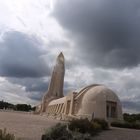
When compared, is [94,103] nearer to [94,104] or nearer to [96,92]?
[94,104]

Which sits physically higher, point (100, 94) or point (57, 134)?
point (100, 94)

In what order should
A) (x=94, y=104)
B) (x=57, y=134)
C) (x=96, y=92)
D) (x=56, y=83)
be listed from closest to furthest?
(x=57, y=134) → (x=94, y=104) → (x=96, y=92) → (x=56, y=83)

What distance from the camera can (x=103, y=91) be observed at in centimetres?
3750

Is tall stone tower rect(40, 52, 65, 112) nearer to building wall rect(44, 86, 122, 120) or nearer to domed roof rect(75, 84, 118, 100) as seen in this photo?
building wall rect(44, 86, 122, 120)

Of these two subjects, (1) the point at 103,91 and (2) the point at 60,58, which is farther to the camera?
(2) the point at 60,58

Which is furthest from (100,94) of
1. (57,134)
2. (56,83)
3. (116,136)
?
(56,83)

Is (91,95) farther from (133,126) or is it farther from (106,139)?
(106,139)

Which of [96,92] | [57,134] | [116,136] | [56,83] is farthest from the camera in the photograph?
[56,83]

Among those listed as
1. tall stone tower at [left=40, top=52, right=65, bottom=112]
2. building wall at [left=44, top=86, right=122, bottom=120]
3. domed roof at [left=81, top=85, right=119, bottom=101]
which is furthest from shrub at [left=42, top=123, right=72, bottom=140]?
tall stone tower at [left=40, top=52, right=65, bottom=112]

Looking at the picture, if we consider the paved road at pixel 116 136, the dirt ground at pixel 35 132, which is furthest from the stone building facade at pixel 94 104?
the paved road at pixel 116 136

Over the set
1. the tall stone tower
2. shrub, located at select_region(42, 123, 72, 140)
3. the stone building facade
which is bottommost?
shrub, located at select_region(42, 123, 72, 140)

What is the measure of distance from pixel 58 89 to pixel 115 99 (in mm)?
33224

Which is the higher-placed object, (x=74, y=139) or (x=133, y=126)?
(x=133, y=126)

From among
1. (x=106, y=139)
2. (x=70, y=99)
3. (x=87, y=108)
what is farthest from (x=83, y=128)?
(x=70, y=99)
